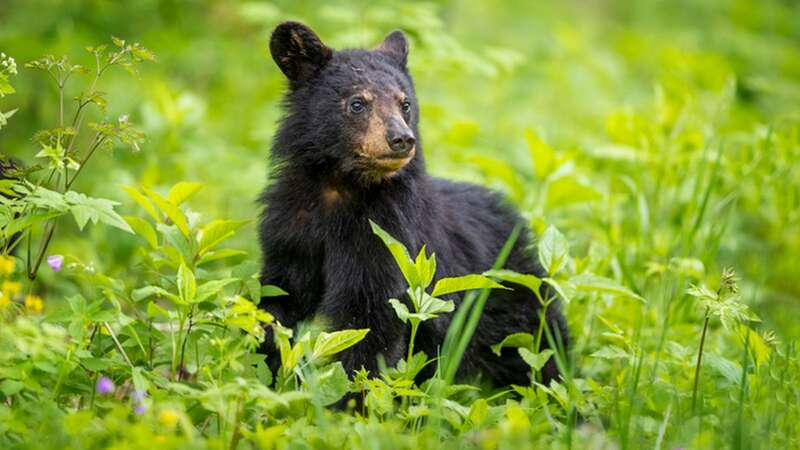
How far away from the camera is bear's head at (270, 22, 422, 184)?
4.21m

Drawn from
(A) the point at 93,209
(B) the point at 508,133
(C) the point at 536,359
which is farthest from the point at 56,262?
(B) the point at 508,133

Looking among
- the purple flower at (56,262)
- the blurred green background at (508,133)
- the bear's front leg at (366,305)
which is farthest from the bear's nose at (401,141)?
the purple flower at (56,262)

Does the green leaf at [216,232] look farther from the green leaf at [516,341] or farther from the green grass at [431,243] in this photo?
A: the green leaf at [516,341]

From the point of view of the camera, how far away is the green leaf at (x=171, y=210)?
388 centimetres

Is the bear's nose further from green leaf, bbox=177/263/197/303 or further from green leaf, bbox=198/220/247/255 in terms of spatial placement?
green leaf, bbox=177/263/197/303

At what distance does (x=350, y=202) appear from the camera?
14.1 ft

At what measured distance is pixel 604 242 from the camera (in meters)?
6.14

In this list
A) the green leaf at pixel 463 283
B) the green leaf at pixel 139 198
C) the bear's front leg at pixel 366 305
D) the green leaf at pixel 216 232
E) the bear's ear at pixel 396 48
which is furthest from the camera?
the bear's ear at pixel 396 48

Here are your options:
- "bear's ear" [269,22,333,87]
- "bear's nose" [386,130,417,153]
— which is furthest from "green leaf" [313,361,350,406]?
"bear's ear" [269,22,333,87]

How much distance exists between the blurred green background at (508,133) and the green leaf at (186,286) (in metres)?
0.94

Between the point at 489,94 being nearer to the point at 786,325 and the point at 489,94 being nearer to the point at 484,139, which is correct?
the point at 484,139

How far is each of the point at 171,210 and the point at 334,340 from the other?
0.88 meters

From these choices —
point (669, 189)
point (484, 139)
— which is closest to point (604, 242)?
point (669, 189)

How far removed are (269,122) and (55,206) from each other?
4828 mm
